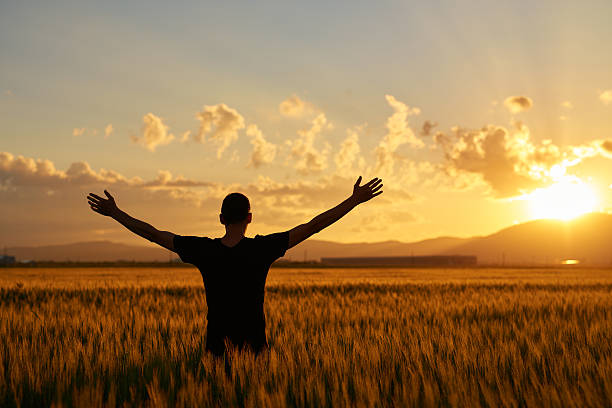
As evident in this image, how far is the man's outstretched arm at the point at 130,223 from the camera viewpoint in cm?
489

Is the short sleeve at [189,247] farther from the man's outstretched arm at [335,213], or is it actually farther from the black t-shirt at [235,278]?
the man's outstretched arm at [335,213]

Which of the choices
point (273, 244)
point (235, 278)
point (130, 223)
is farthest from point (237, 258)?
point (130, 223)

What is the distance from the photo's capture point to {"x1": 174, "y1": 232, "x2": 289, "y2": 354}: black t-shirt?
4.71 metres

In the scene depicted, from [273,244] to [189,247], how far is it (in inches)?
28.3

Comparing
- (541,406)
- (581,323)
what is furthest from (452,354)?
(581,323)

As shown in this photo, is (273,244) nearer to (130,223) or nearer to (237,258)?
(237,258)

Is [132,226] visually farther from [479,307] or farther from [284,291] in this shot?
[284,291]

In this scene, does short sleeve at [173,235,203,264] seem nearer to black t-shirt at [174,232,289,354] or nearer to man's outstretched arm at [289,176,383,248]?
black t-shirt at [174,232,289,354]

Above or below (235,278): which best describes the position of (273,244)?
above

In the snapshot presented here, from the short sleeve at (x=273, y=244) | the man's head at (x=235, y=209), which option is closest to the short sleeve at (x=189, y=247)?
the man's head at (x=235, y=209)

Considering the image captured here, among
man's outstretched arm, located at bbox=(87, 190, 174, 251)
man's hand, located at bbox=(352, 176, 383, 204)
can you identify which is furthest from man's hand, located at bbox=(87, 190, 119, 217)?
man's hand, located at bbox=(352, 176, 383, 204)

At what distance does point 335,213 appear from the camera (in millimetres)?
4797

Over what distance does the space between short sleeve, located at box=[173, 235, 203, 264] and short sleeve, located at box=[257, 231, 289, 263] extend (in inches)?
20.5

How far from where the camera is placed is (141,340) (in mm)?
7582
